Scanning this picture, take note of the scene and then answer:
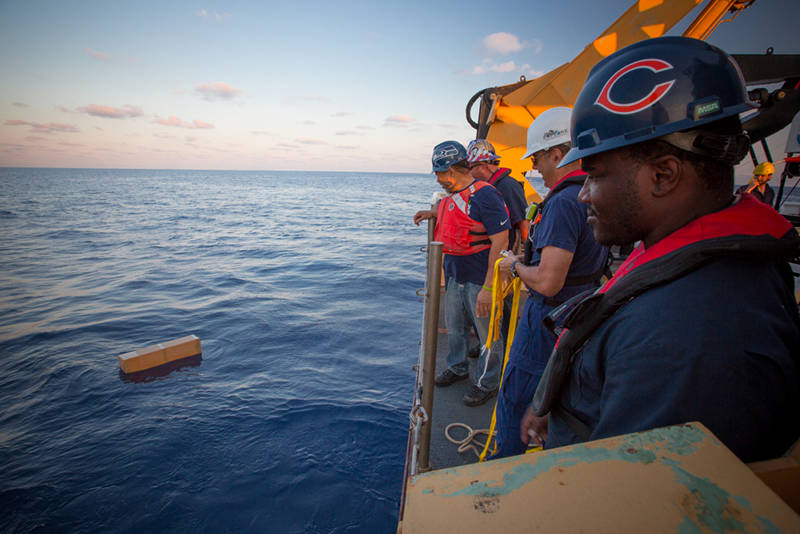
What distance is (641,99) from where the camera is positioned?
0.93 m

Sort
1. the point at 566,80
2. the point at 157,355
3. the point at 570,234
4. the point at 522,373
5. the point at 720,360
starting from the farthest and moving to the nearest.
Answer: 1. the point at 157,355
2. the point at 566,80
3. the point at 522,373
4. the point at 570,234
5. the point at 720,360

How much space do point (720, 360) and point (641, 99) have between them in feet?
2.18

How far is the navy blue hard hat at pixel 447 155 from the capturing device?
335 cm

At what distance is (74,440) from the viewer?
14.6ft

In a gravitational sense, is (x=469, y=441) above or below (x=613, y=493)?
below

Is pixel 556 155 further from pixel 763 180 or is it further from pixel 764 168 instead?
pixel 763 180

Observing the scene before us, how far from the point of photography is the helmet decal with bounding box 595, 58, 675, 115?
910 mm

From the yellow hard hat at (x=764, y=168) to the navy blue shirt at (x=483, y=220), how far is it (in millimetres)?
6851

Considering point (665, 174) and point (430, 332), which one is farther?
point (430, 332)

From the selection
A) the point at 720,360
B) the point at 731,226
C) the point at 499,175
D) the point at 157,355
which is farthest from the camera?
the point at 157,355

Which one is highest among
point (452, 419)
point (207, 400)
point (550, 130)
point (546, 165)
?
point (550, 130)

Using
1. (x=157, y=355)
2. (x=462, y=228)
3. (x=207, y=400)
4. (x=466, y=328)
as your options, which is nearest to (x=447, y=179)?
(x=462, y=228)

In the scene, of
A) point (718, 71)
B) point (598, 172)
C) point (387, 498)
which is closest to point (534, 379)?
point (598, 172)

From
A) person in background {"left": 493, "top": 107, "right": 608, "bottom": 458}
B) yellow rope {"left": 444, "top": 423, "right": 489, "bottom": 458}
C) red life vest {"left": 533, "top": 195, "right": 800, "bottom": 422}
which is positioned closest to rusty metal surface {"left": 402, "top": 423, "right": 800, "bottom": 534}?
red life vest {"left": 533, "top": 195, "right": 800, "bottom": 422}
